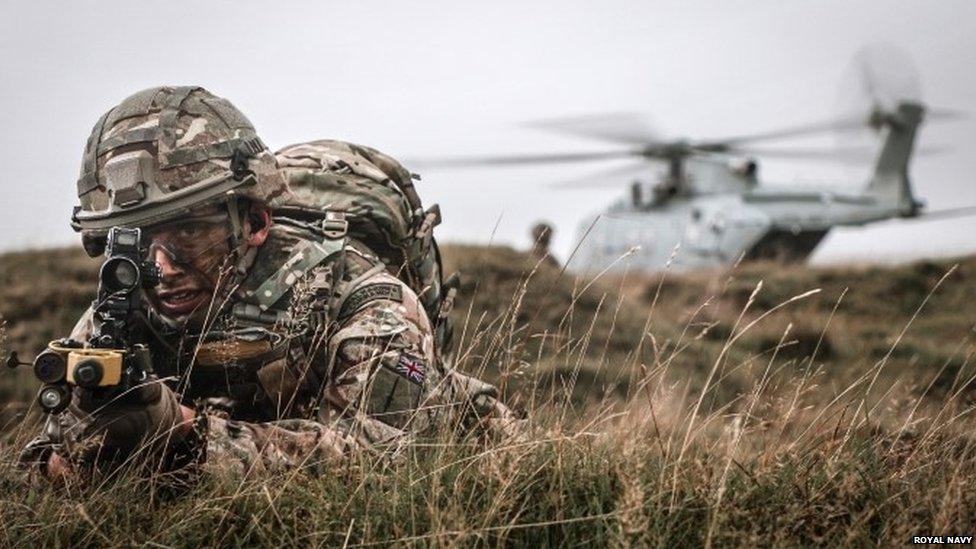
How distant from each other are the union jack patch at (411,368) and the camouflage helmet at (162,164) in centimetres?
93

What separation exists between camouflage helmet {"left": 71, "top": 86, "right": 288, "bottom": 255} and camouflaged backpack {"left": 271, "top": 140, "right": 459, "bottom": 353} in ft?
0.88

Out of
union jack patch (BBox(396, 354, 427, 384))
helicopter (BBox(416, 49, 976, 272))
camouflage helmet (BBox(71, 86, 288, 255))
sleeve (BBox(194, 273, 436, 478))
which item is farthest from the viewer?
helicopter (BBox(416, 49, 976, 272))

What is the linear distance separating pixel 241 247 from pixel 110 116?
0.71 metres

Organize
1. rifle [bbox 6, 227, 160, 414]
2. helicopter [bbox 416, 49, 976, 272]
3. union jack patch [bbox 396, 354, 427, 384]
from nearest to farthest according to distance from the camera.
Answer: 1. rifle [bbox 6, 227, 160, 414]
2. union jack patch [bbox 396, 354, 427, 384]
3. helicopter [bbox 416, 49, 976, 272]

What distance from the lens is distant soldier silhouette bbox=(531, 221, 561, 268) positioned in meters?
4.79

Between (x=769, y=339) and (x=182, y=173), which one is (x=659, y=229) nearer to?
(x=769, y=339)

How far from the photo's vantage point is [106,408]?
10.9ft

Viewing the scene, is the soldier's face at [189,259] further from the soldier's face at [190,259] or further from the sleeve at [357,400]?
the sleeve at [357,400]

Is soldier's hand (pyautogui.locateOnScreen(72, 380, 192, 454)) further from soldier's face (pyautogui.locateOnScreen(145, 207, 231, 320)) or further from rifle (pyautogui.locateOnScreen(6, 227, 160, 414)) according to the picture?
soldier's face (pyautogui.locateOnScreen(145, 207, 231, 320))

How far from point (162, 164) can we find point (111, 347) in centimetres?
101

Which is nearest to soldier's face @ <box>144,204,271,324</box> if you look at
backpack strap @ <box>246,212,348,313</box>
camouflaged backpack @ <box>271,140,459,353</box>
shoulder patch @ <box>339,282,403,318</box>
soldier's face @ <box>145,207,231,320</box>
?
soldier's face @ <box>145,207,231,320</box>

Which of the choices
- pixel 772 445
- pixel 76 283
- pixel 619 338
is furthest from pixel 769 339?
pixel 772 445

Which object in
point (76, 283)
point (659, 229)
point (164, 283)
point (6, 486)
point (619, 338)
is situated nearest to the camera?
point (6, 486)

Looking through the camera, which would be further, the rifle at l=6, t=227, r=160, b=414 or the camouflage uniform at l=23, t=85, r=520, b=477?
the camouflage uniform at l=23, t=85, r=520, b=477
